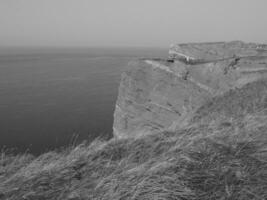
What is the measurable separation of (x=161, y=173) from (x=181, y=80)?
1054 cm

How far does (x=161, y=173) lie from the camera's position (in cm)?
260

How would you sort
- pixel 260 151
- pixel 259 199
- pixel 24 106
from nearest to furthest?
1. pixel 259 199
2. pixel 260 151
3. pixel 24 106

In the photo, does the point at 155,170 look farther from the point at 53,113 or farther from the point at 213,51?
the point at 53,113

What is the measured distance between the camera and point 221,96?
9.80 meters

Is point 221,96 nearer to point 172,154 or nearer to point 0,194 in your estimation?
point 172,154

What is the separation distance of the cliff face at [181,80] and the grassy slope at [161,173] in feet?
21.8

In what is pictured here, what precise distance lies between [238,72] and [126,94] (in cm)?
801

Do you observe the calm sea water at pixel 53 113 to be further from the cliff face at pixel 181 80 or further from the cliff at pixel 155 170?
the cliff at pixel 155 170

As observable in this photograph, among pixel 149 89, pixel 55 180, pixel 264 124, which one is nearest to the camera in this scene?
pixel 55 180

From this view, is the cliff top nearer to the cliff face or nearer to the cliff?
the cliff face

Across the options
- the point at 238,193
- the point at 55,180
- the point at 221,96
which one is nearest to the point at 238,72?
A: the point at 221,96

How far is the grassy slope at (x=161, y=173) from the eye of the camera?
235 centimetres

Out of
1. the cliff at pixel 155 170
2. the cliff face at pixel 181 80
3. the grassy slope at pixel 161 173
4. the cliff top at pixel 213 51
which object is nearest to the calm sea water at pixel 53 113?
the cliff face at pixel 181 80

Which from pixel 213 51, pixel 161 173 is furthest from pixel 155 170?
pixel 213 51
